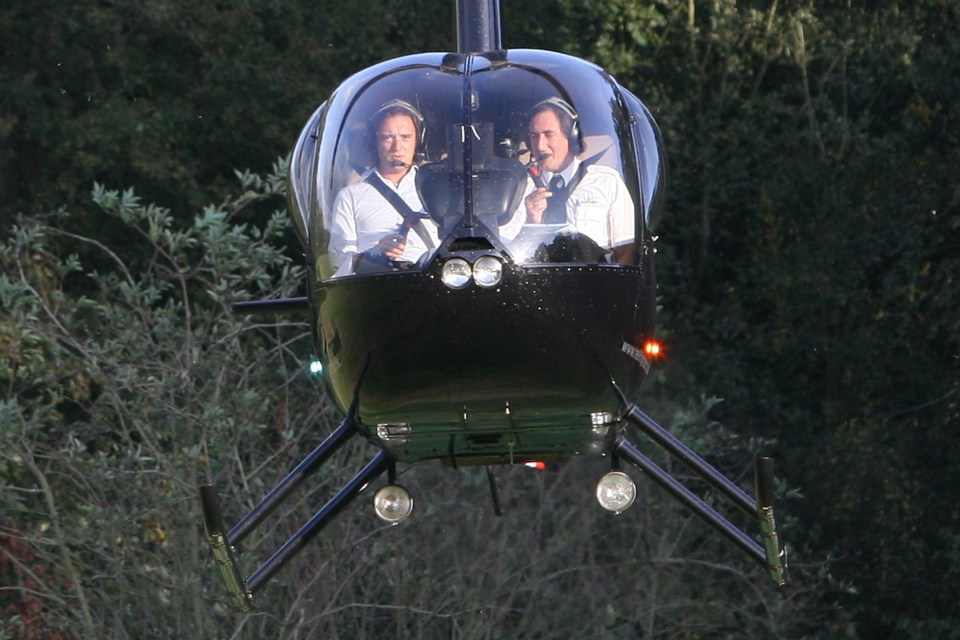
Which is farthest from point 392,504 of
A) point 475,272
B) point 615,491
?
point 475,272

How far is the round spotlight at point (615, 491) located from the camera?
573 cm

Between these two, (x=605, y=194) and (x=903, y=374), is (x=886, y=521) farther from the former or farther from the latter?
(x=605, y=194)

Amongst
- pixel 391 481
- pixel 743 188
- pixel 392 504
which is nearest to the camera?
pixel 392 504

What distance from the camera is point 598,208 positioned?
5.02 meters

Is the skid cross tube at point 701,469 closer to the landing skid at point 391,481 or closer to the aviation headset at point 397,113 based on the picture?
the landing skid at point 391,481

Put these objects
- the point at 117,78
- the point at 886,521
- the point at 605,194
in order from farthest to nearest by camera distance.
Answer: the point at 117,78 → the point at 886,521 → the point at 605,194

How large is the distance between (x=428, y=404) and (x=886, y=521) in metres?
11.2

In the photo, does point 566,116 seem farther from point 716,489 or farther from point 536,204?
point 716,489

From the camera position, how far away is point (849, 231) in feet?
55.8

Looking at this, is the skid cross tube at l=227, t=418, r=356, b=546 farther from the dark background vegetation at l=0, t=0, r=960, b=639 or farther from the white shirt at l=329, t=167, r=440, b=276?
the dark background vegetation at l=0, t=0, r=960, b=639

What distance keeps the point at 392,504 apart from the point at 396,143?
4.68ft

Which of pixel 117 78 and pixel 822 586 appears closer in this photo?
pixel 822 586

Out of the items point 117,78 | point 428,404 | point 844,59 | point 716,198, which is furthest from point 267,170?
point 428,404

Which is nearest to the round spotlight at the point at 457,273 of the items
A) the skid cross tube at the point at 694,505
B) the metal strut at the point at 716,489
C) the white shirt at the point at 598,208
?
the white shirt at the point at 598,208
